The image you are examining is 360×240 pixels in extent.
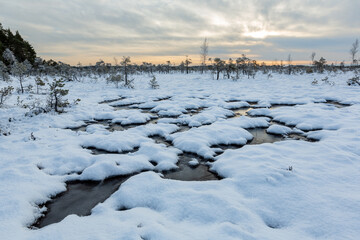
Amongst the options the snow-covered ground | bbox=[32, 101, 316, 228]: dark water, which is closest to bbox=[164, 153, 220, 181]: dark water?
bbox=[32, 101, 316, 228]: dark water

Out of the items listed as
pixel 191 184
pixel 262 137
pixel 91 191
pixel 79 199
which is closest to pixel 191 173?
pixel 191 184

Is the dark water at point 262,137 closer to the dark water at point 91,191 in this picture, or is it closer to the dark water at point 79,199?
the dark water at point 91,191

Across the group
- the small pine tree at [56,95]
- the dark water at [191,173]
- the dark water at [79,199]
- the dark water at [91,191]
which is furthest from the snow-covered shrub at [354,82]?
the small pine tree at [56,95]

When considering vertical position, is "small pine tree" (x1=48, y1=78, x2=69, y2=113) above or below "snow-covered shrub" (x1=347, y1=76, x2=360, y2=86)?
below

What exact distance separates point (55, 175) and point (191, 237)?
4319mm

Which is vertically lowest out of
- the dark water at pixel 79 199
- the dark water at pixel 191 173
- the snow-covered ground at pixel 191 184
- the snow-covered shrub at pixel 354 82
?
the dark water at pixel 79 199

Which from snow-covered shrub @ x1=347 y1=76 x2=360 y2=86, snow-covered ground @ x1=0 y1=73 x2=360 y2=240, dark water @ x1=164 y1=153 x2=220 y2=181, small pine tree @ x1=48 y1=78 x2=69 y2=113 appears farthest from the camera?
snow-covered shrub @ x1=347 y1=76 x2=360 y2=86

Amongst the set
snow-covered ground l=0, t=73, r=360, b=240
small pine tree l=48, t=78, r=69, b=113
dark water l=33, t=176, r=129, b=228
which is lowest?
dark water l=33, t=176, r=129, b=228

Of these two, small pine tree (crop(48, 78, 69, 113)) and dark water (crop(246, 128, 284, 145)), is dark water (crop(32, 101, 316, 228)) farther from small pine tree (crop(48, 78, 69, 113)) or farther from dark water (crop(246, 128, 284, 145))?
small pine tree (crop(48, 78, 69, 113))

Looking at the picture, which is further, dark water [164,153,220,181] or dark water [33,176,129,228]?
dark water [164,153,220,181]

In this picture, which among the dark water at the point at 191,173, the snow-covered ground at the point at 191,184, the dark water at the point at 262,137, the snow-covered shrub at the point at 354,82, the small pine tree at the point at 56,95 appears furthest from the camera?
the snow-covered shrub at the point at 354,82

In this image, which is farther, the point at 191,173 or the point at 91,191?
the point at 191,173

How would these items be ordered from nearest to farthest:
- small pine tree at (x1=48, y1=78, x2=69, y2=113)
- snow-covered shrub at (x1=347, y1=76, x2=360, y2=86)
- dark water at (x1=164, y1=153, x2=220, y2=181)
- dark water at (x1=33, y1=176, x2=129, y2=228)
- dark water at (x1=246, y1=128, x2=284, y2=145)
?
dark water at (x1=33, y1=176, x2=129, y2=228)
dark water at (x1=164, y1=153, x2=220, y2=181)
dark water at (x1=246, y1=128, x2=284, y2=145)
small pine tree at (x1=48, y1=78, x2=69, y2=113)
snow-covered shrub at (x1=347, y1=76, x2=360, y2=86)

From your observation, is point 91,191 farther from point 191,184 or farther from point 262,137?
point 262,137
